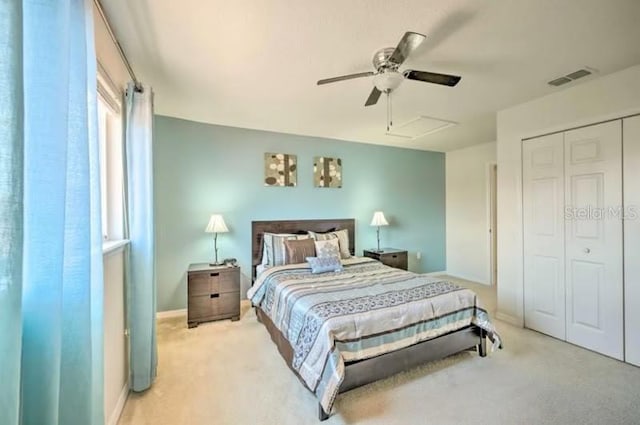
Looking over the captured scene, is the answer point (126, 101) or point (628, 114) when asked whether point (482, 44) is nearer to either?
point (628, 114)

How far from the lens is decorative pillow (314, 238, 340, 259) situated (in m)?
3.61

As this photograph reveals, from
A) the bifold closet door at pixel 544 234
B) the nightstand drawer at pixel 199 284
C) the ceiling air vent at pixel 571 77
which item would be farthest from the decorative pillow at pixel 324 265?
the ceiling air vent at pixel 571 77

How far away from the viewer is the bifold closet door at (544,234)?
2.93 meters

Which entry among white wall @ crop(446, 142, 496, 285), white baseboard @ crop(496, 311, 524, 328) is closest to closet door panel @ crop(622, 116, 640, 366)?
white baseboard @ crop(496, 311, 524, 328)

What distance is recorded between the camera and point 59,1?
2.96 ft

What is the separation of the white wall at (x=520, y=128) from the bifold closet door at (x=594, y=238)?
16 centimetres

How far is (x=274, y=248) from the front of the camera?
12.2ft

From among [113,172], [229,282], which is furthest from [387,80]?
[229,282]

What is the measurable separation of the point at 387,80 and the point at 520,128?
2.09 m

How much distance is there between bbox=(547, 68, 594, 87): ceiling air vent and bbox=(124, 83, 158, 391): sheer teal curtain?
3.59 metres

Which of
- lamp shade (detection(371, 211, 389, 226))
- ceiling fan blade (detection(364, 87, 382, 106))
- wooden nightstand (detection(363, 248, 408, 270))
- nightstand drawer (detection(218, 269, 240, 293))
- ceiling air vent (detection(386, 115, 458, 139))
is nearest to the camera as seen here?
ceiling fan blade (detection(364, 87, 382, 106))

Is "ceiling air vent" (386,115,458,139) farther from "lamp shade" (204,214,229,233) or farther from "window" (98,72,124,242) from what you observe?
"window" (98,72,124,242)

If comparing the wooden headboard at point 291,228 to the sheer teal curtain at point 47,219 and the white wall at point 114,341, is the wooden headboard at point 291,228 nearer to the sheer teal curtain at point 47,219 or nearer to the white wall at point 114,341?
the white wall at point 114,341

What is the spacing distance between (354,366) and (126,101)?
8.39 feet
